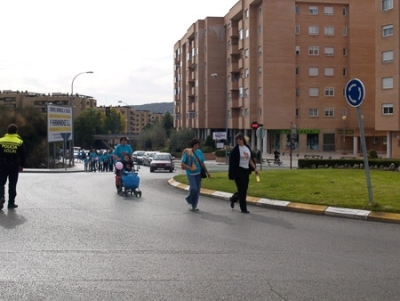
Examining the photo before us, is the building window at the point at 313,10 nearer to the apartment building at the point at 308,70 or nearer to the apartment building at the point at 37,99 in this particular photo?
the apartment building at the point at 308,70

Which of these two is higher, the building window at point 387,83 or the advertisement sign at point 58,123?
the building window at point 387,83

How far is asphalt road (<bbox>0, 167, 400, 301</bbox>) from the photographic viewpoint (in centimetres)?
627

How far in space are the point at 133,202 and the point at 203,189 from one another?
343 centimetres

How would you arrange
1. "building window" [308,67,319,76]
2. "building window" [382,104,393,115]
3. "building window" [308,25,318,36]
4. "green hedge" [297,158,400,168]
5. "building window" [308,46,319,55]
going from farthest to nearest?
"building window" [308,67,319,76] < "building window" [308,46,319,55] < "building window" [308,25,318,36] < "building window" [382,104,393,115] < "green hedge" [297,158,400,168]

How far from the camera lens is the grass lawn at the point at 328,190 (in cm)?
1329

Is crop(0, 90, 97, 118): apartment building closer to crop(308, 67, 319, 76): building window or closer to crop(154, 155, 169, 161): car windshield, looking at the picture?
crop(308, 67, 319, 76): building window

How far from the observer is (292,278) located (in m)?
6.84

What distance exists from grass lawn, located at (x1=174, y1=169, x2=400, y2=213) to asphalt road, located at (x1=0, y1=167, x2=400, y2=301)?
1260 millimetres

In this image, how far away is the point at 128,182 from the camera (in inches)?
641

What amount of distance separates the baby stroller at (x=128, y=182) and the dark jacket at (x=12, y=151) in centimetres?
397

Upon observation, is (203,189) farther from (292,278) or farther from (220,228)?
(292,278)

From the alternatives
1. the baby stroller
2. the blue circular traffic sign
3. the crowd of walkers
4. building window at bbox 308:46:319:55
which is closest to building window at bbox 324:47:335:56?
building window at bbox 308:46:319:55

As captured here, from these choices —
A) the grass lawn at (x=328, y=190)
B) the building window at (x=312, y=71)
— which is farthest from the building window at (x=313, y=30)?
the grass lawn at (x=328, y=190)

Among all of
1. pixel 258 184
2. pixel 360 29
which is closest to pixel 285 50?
pixel 360 29
